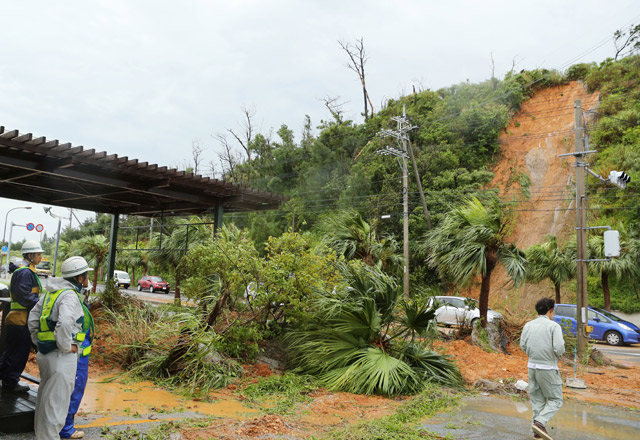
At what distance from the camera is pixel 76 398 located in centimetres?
475

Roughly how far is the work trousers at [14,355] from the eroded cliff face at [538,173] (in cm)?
2667

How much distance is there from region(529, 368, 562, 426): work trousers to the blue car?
44.0 feet

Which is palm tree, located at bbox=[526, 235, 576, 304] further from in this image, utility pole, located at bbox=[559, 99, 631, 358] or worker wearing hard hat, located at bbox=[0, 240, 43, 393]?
worker wearing hard hat, located at bbox=[0, 240, 43, 393]

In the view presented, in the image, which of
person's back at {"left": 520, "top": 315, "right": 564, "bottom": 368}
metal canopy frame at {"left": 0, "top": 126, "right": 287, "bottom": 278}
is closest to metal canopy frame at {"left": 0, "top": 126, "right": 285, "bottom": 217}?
metal canopy frame at {"left": 0, "top": 126, "right": 287, "bottom": 278}

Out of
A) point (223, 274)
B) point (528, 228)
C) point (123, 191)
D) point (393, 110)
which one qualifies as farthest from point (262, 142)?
point (223, 274)

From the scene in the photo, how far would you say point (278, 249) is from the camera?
9.30 m

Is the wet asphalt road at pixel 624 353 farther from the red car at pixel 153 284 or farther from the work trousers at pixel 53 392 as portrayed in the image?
the red car at pixel 153 284

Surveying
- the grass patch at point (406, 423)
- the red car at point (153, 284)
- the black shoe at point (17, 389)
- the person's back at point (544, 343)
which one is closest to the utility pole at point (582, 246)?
the grass patch at point (406, 423)

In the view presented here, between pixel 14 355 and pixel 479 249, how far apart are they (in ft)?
33.8

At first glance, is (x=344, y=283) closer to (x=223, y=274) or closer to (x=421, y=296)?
(x=421, y=296)

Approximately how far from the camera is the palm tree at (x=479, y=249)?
12.1 metres

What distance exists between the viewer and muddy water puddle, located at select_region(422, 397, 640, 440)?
5.63 meters

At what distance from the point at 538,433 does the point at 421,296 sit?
3.99m

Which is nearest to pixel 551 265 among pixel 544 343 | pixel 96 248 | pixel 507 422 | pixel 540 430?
pixel 507 422
